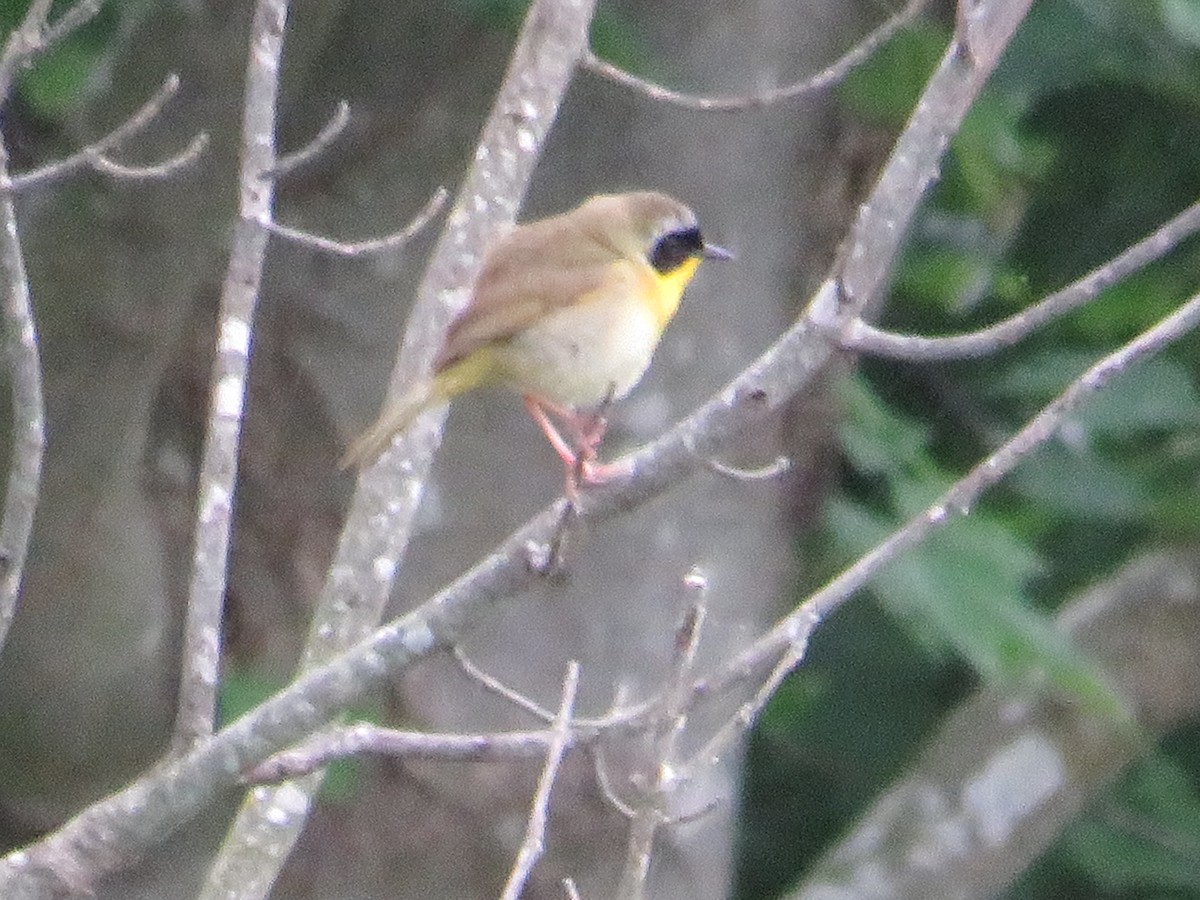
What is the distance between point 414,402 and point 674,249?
71cm

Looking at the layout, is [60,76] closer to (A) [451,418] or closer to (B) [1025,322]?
(A) [451,418]

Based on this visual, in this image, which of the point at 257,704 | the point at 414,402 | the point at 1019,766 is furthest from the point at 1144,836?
the point at 414,402

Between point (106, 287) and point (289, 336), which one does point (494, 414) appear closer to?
point (289, 336)

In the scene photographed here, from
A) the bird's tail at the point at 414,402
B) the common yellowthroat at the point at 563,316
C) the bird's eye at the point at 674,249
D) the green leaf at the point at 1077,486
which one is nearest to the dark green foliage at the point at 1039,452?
the green leaf at the point at 1077,486

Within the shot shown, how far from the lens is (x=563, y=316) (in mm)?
3703

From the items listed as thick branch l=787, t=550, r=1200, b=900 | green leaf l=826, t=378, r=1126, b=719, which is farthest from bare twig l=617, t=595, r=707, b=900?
thick branch l=787, t=550, r=1200, b=900

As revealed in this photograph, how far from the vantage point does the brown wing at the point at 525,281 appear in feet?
11.6

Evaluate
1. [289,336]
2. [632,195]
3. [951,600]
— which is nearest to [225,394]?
[632,195]

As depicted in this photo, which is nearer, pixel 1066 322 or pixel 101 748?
pixel 101 748

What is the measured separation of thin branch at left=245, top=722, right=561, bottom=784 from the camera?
2514 millimetres

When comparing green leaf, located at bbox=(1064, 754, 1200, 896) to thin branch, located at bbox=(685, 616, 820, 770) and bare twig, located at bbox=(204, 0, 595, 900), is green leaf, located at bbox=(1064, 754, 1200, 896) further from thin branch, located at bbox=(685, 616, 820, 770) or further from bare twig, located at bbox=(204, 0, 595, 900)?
thin branch, located at bbox=(685, 616, 820, 770)

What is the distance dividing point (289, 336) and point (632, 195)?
0.87 meters

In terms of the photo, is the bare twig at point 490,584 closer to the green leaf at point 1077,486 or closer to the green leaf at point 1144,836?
the green leaf at point 1077,486

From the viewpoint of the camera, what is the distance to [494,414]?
179 inches
